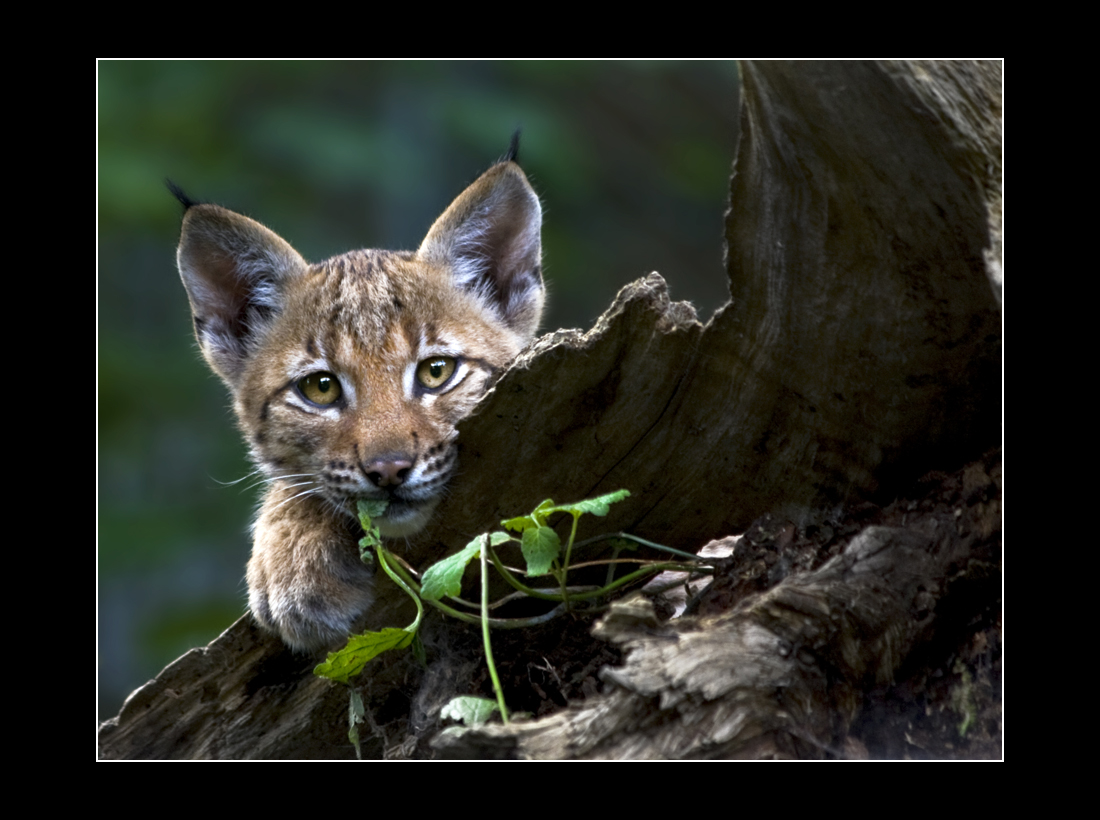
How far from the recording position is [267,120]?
1171 cm

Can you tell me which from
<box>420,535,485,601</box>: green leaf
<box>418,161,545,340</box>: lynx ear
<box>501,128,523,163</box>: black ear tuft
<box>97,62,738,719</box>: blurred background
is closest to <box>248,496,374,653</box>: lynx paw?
<box>420,535,485,601</box>: green leaf

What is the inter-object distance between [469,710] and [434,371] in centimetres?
187

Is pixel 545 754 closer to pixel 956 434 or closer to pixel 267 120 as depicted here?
pixel 956 434

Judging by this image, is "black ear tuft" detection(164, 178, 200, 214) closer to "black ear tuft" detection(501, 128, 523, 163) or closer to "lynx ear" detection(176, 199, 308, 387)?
"lynx ear" detection(176, 199, 308, 387)

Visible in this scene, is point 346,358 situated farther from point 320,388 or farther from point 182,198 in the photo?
point 182,198

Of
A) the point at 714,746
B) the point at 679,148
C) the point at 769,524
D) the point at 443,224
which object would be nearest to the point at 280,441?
the point at 443,224

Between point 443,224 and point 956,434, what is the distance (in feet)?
9.63

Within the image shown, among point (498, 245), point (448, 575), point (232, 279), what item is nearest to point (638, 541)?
point (448, 575)

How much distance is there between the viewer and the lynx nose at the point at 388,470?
13.7ft

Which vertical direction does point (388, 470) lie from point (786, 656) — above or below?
above

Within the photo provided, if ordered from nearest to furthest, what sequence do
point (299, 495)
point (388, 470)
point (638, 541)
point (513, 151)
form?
point (638, 541), point (388, 470), point (299, 495), point (513, 151)

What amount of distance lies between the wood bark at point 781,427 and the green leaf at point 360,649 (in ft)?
1.30

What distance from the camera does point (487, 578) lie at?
3836 millimetres

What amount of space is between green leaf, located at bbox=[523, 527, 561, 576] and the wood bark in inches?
14.0
